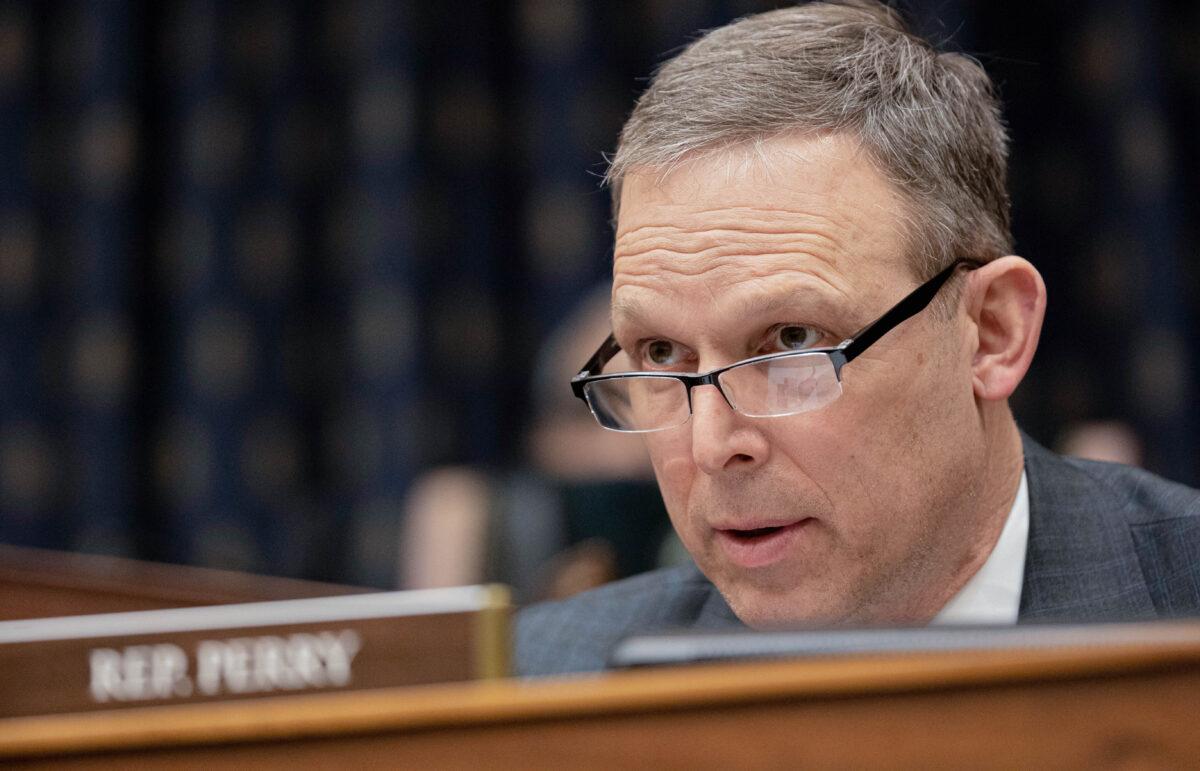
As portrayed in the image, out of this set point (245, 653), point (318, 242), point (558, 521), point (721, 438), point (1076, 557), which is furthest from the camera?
point (318, 242)

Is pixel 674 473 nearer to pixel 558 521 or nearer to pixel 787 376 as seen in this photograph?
pixel 787 376

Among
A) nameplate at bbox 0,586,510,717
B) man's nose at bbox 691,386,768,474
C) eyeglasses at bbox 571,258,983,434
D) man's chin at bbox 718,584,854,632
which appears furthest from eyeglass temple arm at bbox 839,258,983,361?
nameplate at bbox 0,586,510,717

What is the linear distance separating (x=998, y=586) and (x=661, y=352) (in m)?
0.39

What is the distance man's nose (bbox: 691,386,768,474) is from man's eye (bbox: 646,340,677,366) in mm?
77

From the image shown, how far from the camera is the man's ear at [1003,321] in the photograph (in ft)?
3.60

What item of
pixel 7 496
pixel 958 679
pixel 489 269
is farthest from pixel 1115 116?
pixel 7 496

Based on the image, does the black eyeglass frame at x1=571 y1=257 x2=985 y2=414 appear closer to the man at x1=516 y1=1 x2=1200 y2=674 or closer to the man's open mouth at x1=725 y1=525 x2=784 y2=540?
the man at x1=516 y1=1 x2=1200 y2=674

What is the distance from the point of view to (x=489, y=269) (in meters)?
3.51

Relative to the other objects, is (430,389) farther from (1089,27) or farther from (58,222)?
(1089,27)

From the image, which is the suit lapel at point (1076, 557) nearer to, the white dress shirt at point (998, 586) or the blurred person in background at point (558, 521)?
the white dress shirt at point (998, 586)

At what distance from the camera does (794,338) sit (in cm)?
103

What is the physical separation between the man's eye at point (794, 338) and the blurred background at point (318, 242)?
2.22 meters

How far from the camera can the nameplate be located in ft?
2.52

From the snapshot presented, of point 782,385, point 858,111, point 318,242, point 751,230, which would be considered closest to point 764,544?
point 782,385
